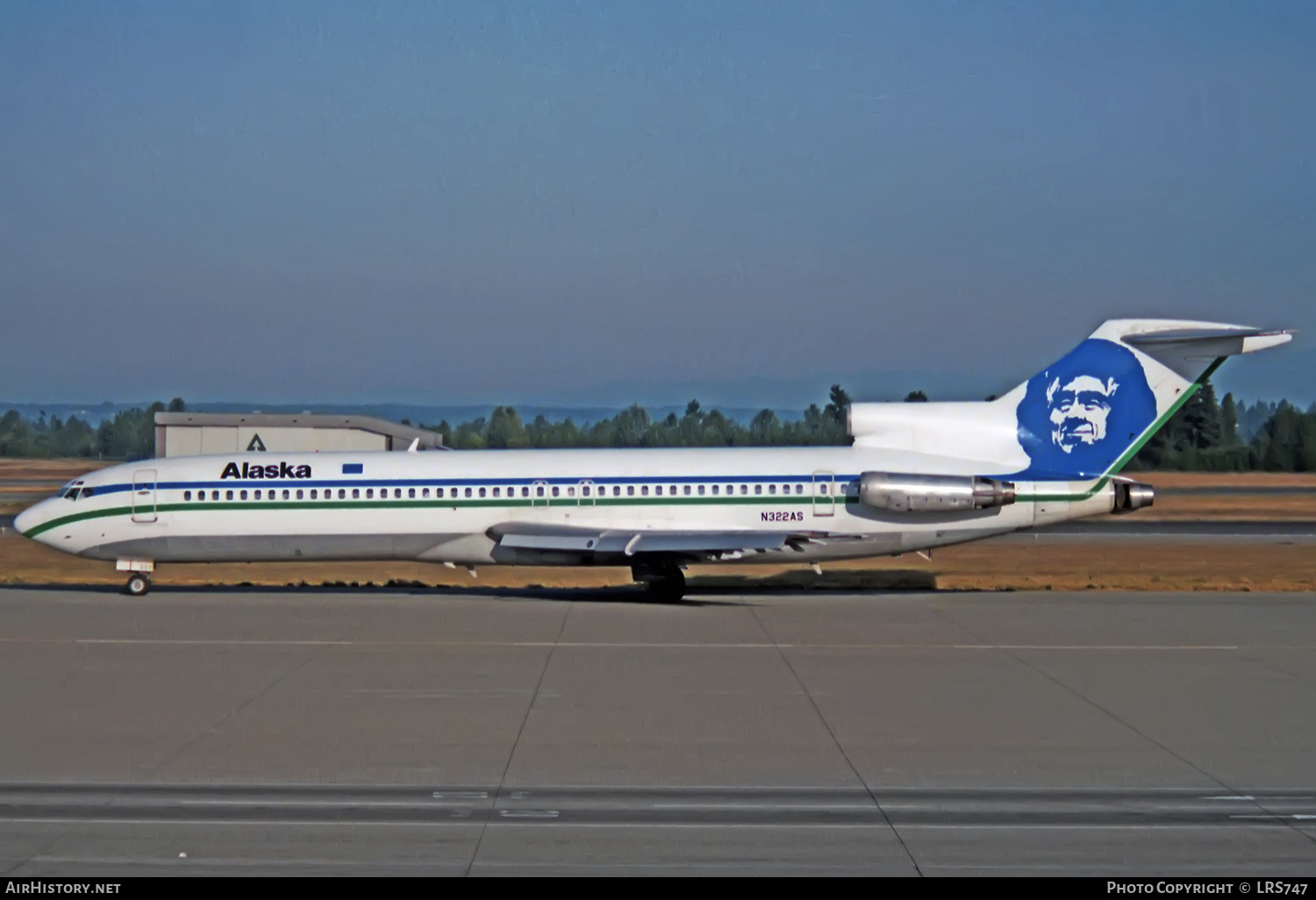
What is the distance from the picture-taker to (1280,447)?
95188 mm

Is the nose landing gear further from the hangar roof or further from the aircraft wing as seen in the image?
the hangar roof

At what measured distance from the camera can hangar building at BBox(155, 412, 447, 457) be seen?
45000 mm

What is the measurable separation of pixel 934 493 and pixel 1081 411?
131 inches

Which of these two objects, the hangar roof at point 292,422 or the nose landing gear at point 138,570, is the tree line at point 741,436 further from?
the nose landing gear at point 138,570

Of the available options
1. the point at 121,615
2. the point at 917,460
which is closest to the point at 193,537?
the point at 121,615

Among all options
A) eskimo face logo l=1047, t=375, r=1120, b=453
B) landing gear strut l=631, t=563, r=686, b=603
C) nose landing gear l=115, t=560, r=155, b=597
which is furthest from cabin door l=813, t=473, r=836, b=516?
nose landing gear l=115, t=560, r=155, b=597

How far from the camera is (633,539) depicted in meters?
25.6

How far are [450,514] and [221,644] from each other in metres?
7.63

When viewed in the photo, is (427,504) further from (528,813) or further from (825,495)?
(528,813)

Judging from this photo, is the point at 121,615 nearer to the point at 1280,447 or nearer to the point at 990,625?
the point at 990,625

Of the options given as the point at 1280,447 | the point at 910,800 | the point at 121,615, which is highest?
the point at 910,800

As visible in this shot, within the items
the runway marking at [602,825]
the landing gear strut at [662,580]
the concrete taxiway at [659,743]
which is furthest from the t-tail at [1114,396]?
the runway marking at [602,825]

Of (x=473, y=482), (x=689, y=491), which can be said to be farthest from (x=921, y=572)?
(x=473, y=482)

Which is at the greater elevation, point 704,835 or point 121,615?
point 704,835
